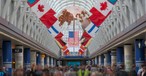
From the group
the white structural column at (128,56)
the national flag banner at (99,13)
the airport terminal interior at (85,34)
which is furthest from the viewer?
the national flag banner at (99,13)

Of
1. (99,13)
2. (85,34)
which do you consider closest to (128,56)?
(99,13)

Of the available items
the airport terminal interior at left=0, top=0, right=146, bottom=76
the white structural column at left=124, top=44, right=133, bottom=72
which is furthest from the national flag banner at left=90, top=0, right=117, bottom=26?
the white structural column at left=124, top=44, right=133, bottom=72

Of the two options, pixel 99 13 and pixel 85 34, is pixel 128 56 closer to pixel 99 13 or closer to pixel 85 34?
pixel 99 13

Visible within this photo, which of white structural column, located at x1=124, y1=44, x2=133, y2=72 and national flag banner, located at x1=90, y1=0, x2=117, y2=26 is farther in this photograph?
national flag banner, located at x1=90, y1=0, x2=117, y2=26

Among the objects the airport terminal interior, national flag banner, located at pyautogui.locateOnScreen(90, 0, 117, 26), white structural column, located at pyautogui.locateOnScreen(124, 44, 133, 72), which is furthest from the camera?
national flag banner, located at pyautogui.locateOnScreen(90, 0, 117, 26)

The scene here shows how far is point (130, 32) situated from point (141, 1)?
110 inches

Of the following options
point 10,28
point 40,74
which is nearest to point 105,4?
point 10,28

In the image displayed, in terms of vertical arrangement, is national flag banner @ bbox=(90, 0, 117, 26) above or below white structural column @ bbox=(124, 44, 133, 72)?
above

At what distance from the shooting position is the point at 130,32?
2562 cm

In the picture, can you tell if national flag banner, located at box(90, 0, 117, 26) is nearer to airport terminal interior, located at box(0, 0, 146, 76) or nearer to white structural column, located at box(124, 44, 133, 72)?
airport terminal interior, located at box(0, 0, 146, 76)

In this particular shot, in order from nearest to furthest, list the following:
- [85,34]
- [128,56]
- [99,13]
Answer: [128,56] → [99,13] → [85,34]

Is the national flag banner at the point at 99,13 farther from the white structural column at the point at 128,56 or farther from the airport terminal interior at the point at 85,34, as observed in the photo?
the white structural column at the point at 128,56

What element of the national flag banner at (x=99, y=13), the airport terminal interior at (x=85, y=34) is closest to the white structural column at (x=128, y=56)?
the airport terminal interior at (x=85, y=34)

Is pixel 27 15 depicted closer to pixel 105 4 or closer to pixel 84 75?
pixel 105 4
